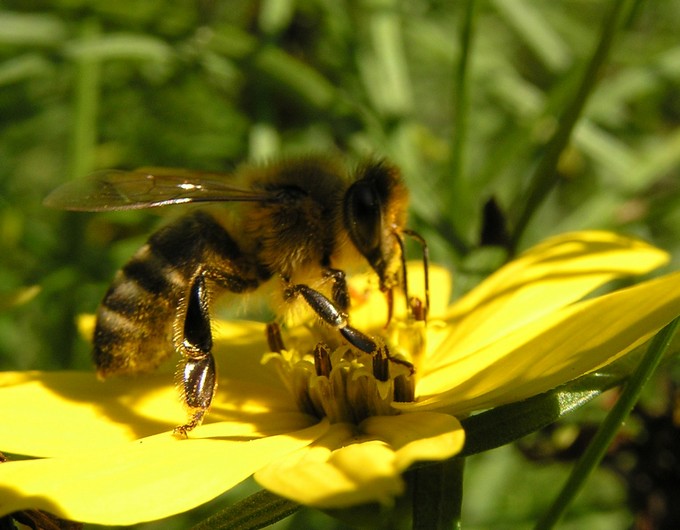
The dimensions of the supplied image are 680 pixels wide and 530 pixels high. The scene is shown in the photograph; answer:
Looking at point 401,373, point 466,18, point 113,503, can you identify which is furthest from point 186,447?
point 466,18

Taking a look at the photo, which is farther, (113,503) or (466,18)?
(466,18)

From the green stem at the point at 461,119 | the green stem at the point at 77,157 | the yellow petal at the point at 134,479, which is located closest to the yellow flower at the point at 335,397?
the yellow petal at the point at 134,479

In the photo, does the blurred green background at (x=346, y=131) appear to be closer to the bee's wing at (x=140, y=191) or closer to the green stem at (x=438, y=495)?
the bee's wing at (x=140, y=191)

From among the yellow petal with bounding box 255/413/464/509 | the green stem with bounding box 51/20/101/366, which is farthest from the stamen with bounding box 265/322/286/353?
the green stem with bounding box 51/20/101/366

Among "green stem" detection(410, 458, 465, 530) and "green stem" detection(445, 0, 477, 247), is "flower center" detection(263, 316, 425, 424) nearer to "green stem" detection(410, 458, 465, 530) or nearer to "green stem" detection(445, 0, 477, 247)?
"green stem" detection(410, 458, 465, 530)

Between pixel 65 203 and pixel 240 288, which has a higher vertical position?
pixel 65 203

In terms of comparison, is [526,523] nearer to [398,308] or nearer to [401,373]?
[398,308]
